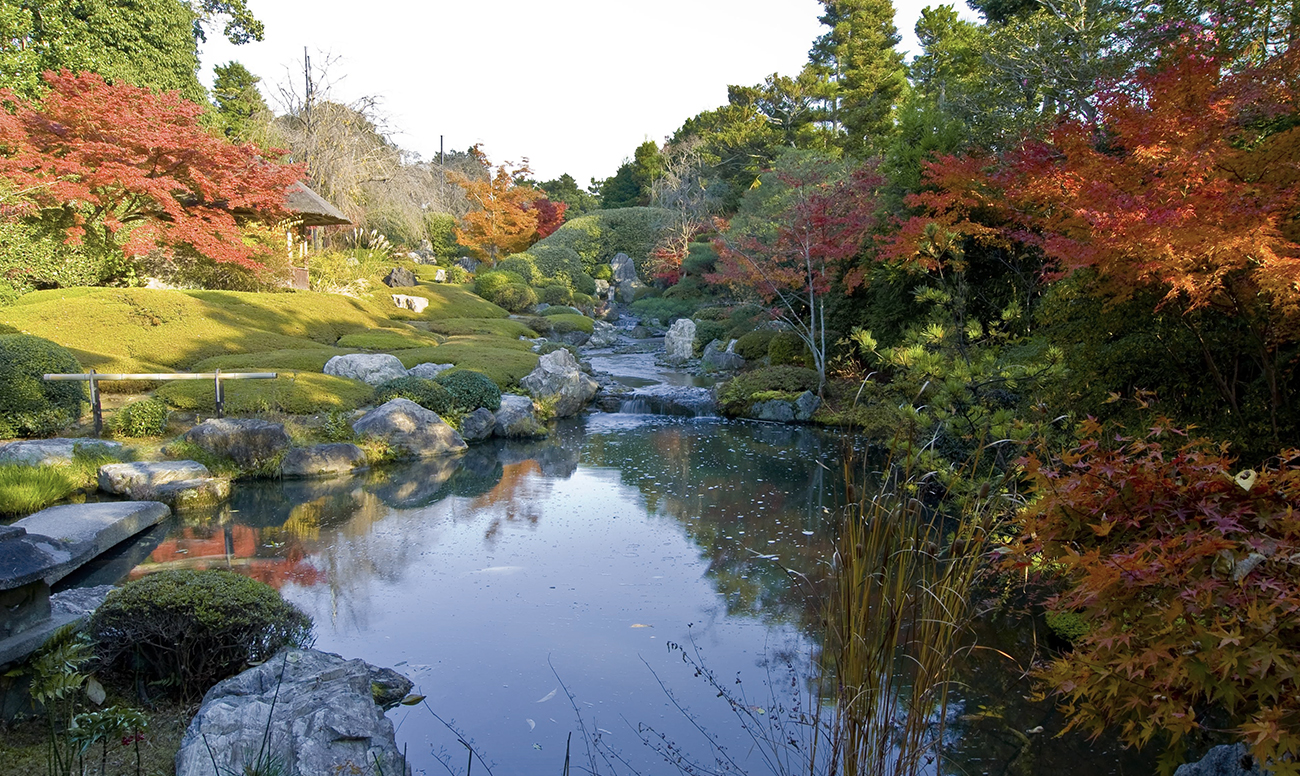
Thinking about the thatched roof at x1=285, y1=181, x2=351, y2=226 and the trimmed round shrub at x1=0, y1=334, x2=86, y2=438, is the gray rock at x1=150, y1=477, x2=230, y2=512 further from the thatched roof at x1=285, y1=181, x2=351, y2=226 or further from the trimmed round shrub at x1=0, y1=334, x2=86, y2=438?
the thatched roof at x1=285, y1=181, x2=351, y2=226

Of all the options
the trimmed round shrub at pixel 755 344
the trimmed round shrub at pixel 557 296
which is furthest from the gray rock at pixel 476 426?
the trimmed round shrub at pixel 557 296

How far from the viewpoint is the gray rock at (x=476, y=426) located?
9477 mm

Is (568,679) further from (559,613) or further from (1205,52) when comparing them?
(1205,52)

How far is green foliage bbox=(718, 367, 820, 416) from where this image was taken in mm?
11133

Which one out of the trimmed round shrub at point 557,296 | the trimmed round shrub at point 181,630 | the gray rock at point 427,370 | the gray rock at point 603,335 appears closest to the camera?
the trimmed round shrub at point 181,630

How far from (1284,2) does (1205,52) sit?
4291 mm

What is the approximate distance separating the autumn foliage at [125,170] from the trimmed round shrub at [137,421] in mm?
4939

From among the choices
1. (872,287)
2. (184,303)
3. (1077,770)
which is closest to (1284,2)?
(872,287)

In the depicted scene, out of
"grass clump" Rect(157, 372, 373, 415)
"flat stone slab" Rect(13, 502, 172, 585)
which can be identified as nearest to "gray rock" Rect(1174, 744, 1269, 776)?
"flat stone slab" Rect(13, 502, 172, 585)

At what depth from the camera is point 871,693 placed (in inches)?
78.1

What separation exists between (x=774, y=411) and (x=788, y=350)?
2.03 m

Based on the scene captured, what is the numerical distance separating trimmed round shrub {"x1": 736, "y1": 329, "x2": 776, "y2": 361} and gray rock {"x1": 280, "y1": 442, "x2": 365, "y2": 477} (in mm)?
8012

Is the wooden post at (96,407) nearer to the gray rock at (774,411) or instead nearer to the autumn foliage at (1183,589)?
the gray rock at (774,411)

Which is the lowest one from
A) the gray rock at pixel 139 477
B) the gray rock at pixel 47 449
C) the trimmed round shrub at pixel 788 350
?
the gray rock at pixel 139 477
